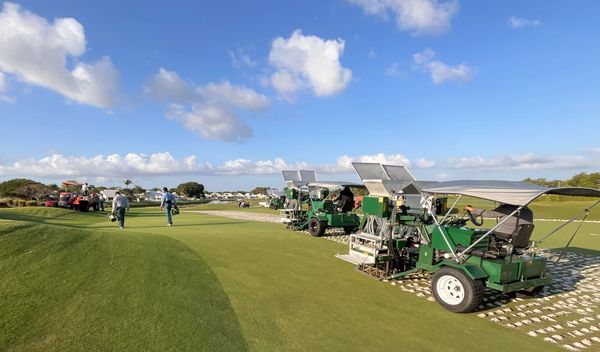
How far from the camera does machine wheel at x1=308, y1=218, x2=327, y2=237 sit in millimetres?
15031

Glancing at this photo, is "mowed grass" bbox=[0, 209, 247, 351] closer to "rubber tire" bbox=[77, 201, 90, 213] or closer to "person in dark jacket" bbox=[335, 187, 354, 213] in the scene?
"person in dark jacket" bbox=[335, 187, 354, 213]

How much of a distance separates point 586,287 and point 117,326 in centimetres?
1069

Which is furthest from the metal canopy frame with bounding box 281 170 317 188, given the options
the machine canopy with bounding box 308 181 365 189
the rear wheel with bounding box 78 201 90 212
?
the rear wheel with bounding box 78 201 90 212

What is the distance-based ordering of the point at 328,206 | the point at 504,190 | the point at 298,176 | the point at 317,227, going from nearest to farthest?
the point at 504,190
the point at 317,227
the point at 328,206
the point at 298,176

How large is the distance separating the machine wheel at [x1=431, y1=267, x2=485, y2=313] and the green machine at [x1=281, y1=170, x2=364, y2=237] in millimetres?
7265

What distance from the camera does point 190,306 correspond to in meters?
5.33

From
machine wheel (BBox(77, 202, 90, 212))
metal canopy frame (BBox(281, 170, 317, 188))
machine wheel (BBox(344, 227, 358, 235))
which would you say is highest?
metal canopy frame (BBox(281, 170, 317, 188))

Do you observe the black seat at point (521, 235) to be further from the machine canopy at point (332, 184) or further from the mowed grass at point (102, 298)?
the machine canopy at point (332, 184)

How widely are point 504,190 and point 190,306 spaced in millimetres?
5852

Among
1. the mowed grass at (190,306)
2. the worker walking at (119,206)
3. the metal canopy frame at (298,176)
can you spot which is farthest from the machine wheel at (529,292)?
the worker walking at (119,206)

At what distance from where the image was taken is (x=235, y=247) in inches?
403

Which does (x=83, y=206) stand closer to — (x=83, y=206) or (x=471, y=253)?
(x=83, y=206)

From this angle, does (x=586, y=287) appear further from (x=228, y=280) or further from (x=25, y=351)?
(x=25, y=351)

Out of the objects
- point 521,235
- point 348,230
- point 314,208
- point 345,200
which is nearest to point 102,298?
point 521,235
